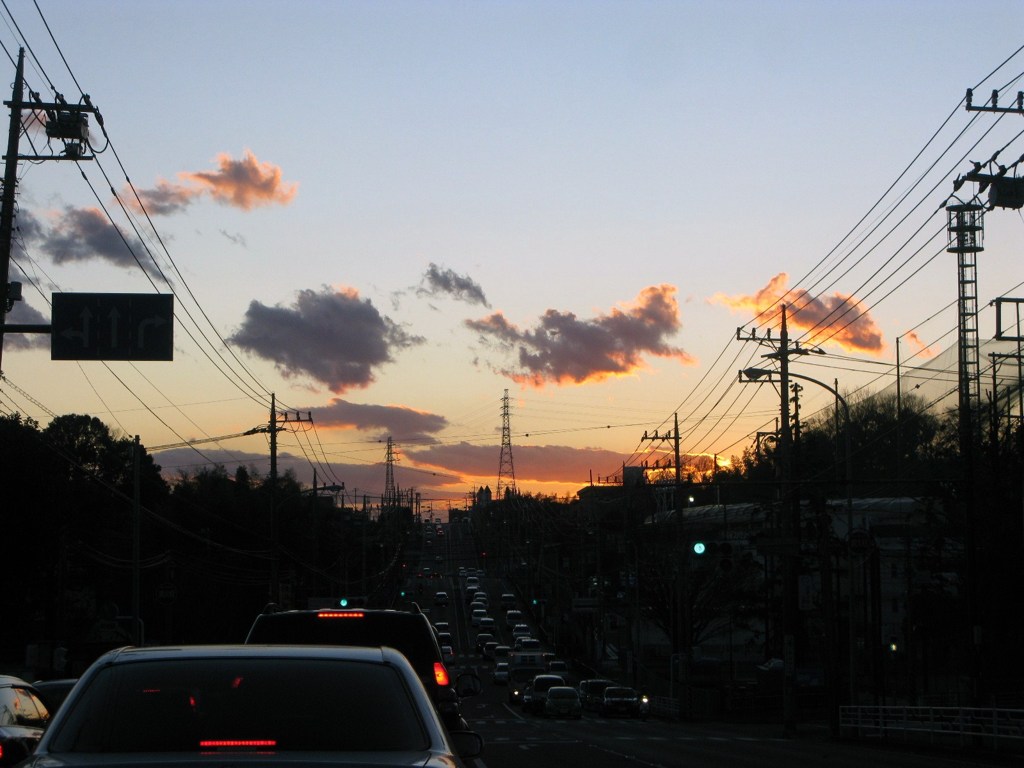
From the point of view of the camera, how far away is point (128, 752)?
4.87 meters

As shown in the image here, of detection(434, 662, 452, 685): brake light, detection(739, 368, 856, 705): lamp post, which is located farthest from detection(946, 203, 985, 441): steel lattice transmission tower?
detection(434, 662, 452, 685): brake light

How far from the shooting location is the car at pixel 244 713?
4.84 metres

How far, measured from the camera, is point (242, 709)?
510 cm

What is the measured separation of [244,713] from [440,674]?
762cm

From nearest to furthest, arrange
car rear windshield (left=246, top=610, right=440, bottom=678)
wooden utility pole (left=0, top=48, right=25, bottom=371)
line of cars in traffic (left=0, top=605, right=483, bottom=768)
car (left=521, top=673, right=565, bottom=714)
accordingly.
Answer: line of cars in traffic (left=0, top=605, right=483, bottom=768), car rear windshield (left=246, top=610, right=440, bottom=678), wooden utility pole (left=0, top=48, right=25, bottom=371), car (left=521, top=673, right=565, bottom=714)

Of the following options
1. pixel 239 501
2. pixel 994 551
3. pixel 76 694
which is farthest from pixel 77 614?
pixel 76 694

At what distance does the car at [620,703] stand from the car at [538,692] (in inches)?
91.4

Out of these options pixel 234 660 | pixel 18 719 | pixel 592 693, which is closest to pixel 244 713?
pixel 234 660

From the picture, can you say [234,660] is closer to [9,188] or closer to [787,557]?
[9,188]

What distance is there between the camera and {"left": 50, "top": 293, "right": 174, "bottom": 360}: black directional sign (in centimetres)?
2023

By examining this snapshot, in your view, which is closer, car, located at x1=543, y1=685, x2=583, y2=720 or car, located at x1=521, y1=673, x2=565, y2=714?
car, located at x1=543, y1=685, x2=583, y2=720

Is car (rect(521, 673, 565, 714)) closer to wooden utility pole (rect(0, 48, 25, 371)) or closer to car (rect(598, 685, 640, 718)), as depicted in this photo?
car (rect(598, 685, 640, 718))

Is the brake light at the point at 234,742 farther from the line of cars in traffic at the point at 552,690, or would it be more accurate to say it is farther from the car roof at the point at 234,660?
the line of cars in traffic at the point at 552,690

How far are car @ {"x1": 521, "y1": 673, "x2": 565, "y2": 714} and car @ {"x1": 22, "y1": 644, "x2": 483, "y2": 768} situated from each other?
158 feet
